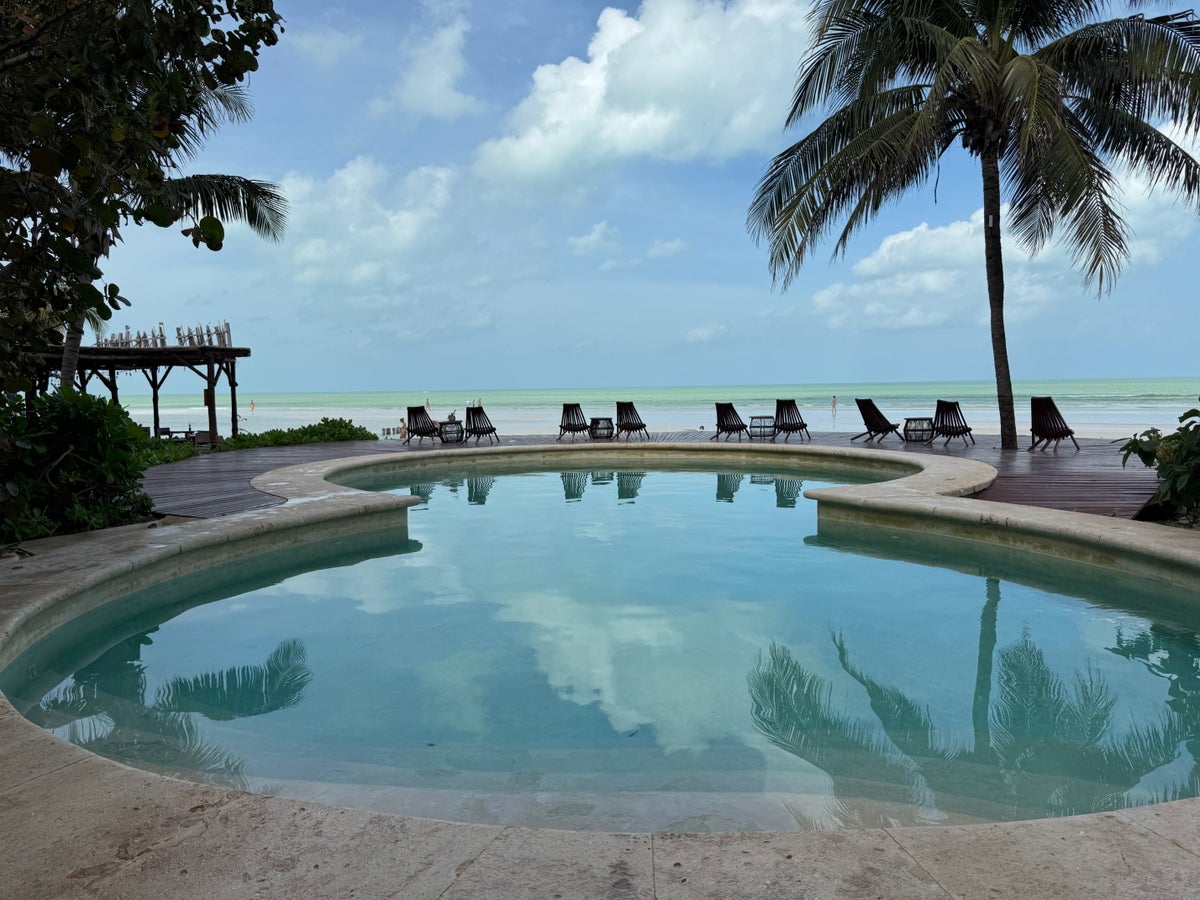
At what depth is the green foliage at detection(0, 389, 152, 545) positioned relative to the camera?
265 inches

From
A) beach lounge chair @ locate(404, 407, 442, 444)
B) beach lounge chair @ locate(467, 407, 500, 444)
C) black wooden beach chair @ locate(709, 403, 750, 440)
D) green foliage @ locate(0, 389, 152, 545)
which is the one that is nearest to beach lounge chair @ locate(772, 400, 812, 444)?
black wooden beach chair @ locate(709, 403, 750, 440)

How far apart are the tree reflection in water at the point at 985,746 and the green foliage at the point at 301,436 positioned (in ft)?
48.4

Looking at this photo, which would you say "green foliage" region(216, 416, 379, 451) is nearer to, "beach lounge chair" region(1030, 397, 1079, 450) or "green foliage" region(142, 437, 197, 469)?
"green foliage" region(142, 437, 197, 469)

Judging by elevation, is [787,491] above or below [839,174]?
below

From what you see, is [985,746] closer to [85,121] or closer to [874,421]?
[85,121]

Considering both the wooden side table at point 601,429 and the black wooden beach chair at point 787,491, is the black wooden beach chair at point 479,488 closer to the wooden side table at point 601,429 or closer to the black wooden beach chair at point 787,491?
the black wooden beach chair at point 787,491

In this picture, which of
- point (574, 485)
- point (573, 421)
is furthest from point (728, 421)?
point (574, 485)

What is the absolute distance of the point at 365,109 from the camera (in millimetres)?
17656

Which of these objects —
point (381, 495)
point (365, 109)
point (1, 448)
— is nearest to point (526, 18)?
point (365, 109)

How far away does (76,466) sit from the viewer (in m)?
7.11

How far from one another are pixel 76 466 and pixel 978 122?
43.4ft

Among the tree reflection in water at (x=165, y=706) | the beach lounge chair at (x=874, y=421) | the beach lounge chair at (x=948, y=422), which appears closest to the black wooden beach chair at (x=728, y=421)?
the beach lounge chair at (x=874, y=421)

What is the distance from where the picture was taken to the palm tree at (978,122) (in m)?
A: 11.4

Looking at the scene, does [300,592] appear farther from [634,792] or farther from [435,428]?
[435,428]
